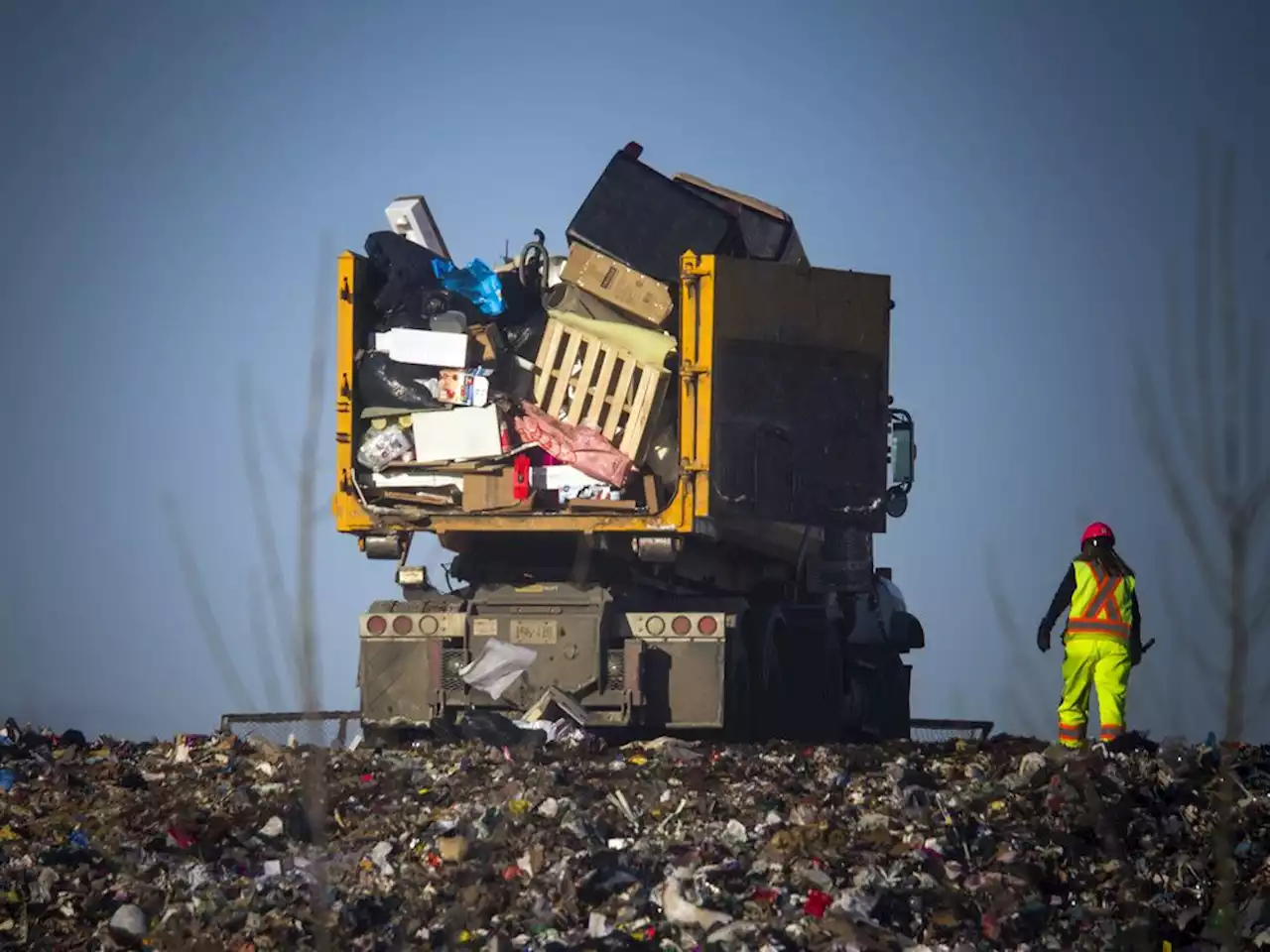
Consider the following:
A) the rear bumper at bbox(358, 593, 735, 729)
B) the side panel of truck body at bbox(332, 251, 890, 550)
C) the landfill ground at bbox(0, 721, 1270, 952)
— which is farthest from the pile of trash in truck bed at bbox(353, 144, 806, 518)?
the landfill ground at bbox(0, 721, 1270, 952)

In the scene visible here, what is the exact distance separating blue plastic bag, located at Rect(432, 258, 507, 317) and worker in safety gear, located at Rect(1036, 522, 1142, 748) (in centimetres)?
399

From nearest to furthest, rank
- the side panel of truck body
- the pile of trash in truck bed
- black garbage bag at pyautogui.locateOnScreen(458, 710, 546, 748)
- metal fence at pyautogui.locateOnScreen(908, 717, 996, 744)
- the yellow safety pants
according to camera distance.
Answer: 1. the yellow safety pants
2. black garbage bag at pyautogui.locateOnScreen(458, 710, 546, 748)
3. the side panel of truck body
4. the pile of trash in truck bed
5. metal fence at pyautogui.locateOnScreen(908, 717, 996, 744)

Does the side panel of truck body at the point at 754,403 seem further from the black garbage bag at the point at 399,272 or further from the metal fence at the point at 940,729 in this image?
the metal fence at the point at 940,729

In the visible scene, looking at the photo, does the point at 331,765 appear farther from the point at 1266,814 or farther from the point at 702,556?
the point at 1266,814

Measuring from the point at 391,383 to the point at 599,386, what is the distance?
1374 millimetres

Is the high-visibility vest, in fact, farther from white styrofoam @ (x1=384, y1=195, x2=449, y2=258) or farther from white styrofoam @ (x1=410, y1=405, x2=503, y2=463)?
white styrofoam @ (x1=384, y1=195, x2=449, y2=258)

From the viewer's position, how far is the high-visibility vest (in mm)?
11672

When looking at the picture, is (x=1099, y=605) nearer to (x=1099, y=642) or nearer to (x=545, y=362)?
(x=1099, y=642)

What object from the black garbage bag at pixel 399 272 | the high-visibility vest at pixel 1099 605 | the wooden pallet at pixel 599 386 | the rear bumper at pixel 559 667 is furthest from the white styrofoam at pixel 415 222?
the high-visibility vest at pixel 1099 605

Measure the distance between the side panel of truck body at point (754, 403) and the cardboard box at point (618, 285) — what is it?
0.50 ft

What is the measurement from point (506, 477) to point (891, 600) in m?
5.33

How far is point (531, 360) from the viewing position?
12.7 metres

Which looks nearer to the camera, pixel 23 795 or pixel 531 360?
pixel 23 795

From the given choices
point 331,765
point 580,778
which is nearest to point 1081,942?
point 580,778
